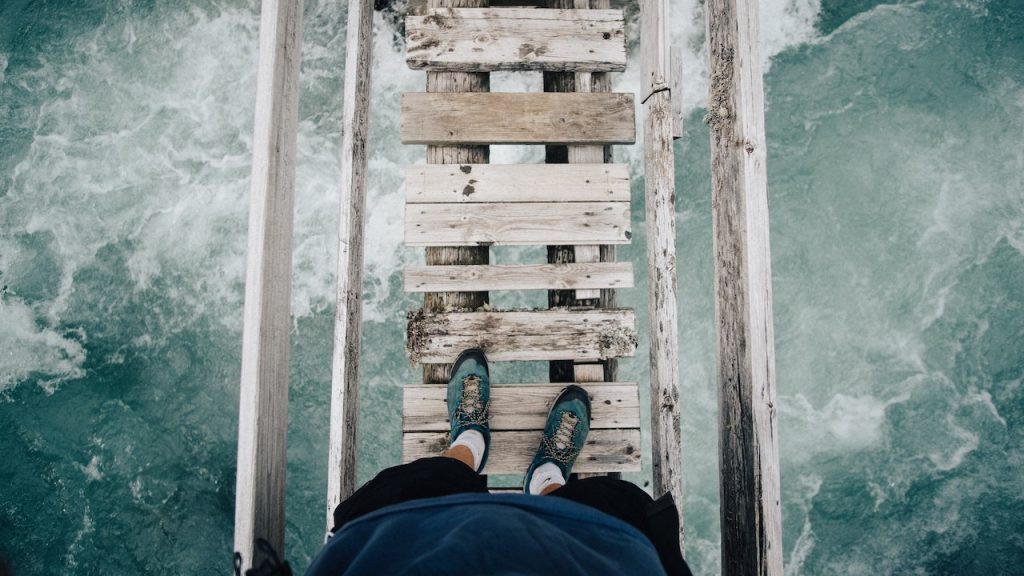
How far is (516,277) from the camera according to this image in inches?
108

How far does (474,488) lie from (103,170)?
442cm

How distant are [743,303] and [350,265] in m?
1.94

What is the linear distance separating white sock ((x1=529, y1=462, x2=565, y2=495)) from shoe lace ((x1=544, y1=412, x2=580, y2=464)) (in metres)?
0.06

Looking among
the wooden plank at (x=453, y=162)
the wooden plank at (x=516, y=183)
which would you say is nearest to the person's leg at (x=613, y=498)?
the wooden plank at (x=453, y=162)

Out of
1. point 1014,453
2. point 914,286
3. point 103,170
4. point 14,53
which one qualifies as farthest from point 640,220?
point 14,53

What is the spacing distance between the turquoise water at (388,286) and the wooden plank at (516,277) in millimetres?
1594

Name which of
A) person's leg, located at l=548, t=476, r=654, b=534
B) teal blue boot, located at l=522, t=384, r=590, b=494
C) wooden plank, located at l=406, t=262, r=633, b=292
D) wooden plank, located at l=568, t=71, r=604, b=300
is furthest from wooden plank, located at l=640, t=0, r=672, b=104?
person's leg, located at l=548, t=476, r=654, b=534

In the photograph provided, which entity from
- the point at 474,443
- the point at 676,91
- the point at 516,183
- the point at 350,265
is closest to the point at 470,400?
the point at 474,443

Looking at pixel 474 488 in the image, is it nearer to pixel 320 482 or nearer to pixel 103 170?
pixel 320 482

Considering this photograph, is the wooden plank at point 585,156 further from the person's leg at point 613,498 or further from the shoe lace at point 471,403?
the person's leg at point 613,498

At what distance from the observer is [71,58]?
434 cm

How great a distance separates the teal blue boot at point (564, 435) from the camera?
2549 mm

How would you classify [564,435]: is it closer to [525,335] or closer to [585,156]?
[525,335]

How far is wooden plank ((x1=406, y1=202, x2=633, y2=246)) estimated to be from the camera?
2756mm
